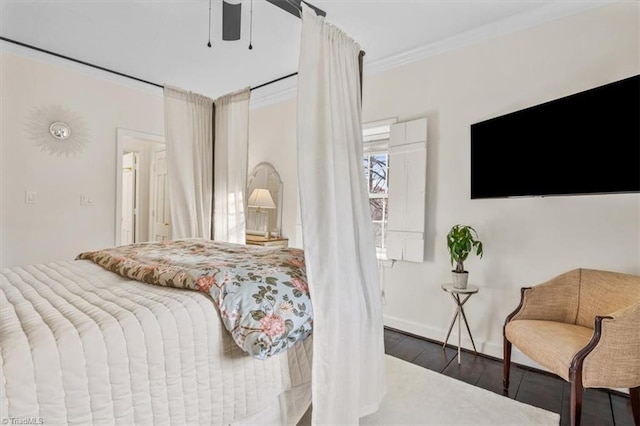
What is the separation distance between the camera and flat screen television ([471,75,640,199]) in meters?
1.64

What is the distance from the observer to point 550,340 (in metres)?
1.81

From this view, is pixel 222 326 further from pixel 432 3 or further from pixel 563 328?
pixel 432 3

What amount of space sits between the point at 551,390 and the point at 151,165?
18.7ft

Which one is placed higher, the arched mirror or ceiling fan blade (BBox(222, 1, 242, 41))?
ceiling fan blade (BBox(222, 1, 242, 41))

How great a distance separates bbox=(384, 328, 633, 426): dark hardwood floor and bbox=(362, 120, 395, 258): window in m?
Answer: 1.00

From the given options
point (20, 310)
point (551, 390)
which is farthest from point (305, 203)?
point (551, 390)

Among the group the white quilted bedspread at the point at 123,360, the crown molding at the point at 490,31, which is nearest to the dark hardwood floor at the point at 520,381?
the white quilted bedspread at the point at 123,360

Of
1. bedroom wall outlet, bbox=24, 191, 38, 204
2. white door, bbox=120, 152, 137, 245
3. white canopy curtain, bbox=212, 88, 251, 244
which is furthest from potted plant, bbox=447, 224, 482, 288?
white door, bbox=120, 152, 137, 245

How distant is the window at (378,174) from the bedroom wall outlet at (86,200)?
2.99m

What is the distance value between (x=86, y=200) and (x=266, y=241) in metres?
1.97

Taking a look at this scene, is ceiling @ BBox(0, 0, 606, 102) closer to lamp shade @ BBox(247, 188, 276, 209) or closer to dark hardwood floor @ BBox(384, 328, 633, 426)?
lamp shade @ BBox(247, 188, 276, 209)

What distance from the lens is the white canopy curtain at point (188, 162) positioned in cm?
303

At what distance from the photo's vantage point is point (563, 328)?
6.45 ft

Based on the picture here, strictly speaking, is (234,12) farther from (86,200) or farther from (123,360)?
(86,200)
